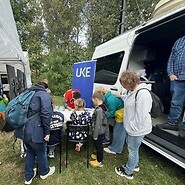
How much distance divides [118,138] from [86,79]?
1.65 meters

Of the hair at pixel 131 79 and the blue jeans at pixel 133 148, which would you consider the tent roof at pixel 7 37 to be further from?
the blue jeans at pixel 133 148

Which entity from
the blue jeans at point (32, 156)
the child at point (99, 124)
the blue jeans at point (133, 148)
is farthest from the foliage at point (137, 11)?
the blue jeans at point (32, 156)

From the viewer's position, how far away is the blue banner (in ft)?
13.4

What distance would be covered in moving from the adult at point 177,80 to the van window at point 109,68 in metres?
1.14

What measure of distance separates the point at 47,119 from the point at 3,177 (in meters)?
1.23

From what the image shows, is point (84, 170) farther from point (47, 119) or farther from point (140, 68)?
point (140, 68)

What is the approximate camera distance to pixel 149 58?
4.43m

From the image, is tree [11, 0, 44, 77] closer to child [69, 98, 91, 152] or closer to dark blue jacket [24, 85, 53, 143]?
child [69, 98, 91, 152]

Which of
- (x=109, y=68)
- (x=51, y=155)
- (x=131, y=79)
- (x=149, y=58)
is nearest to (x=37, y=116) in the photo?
(x=51, y=155)

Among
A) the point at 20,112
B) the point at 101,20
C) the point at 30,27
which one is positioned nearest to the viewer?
the point at 20,112

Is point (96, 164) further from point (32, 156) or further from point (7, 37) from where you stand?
point (7, 37)

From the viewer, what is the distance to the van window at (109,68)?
407 cm

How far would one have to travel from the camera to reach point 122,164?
9.96 ft

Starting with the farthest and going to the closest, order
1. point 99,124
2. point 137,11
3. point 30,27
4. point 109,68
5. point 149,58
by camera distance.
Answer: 1. point 30,27
2. point 137,11
3. point 109,68
4. point 149,58
5. point 99,124
